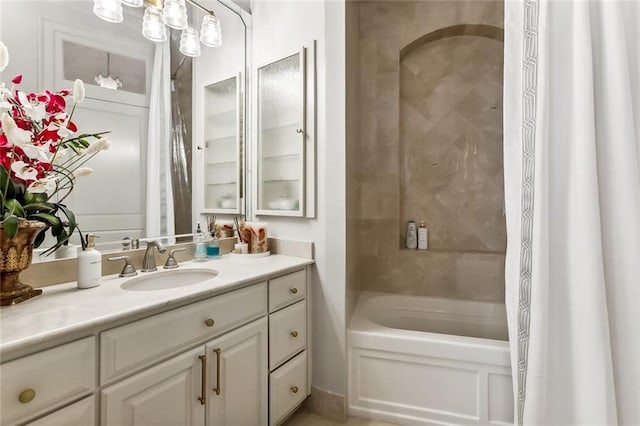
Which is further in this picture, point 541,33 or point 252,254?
point 252,254

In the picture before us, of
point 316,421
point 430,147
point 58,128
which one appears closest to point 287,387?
point 316,421

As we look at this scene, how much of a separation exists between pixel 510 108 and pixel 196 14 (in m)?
1.70

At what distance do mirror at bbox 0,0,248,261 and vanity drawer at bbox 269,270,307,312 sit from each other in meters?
0.61

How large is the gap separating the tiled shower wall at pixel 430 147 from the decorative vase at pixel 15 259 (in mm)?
1565

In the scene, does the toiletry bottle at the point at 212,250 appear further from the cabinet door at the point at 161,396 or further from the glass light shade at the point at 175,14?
the glass light shade at the point at 175,14

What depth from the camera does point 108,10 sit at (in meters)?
1.35

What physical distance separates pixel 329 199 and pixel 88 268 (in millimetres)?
1142

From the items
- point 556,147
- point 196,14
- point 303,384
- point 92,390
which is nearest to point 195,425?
point 92,390

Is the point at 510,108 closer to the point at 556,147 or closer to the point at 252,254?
the point at 556,147

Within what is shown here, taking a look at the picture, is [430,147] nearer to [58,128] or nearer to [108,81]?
[108,81]

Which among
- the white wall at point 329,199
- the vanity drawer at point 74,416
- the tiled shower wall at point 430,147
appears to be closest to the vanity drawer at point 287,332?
the white wall at point 329,199

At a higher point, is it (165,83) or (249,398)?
(165,83)

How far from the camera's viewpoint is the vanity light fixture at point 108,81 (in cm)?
136

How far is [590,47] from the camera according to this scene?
1.24 m
